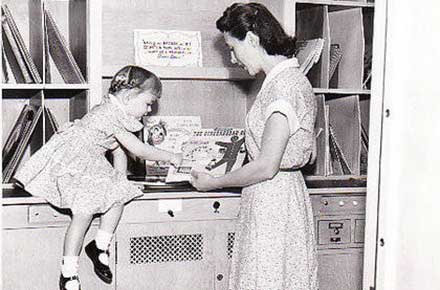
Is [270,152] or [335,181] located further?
[335,181]

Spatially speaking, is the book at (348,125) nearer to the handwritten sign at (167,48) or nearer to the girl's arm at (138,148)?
the handwritten sign at (167,48)

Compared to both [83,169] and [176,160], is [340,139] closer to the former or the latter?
[176,160]

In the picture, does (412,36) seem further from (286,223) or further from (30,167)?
(30,167)

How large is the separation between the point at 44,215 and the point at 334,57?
4.68ft

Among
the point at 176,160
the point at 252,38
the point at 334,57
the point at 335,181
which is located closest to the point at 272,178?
the point at 252,38

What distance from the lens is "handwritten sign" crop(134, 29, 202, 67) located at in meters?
3.04

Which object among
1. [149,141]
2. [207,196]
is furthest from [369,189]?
[149,141]

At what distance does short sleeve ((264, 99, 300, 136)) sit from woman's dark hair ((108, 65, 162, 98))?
0.60 m

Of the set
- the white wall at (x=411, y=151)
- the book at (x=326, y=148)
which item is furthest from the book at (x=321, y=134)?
the white wall at (x=411, y=151)

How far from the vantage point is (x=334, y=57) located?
314 centimetres

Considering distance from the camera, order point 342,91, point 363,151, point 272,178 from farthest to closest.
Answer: point 363,151 → point 342,91 → point 272,178

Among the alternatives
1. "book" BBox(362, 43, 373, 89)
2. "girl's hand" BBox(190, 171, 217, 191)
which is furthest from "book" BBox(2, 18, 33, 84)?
"book" BBox(362, 43, 373, 89)

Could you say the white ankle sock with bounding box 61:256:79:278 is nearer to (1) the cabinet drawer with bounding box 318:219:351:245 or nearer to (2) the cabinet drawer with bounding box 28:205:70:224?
(2) the cabinet drawer with bounding box 28:205:70:224

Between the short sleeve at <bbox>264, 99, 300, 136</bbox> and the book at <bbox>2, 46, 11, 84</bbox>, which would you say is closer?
the short sleeve at <bbox>264, 99, 300, 136</bbox>
